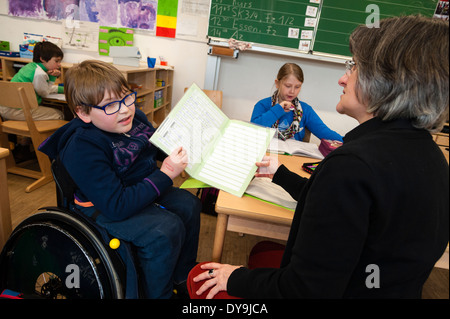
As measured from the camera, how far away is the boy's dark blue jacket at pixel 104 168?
87 cm

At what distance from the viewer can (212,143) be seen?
893 mm

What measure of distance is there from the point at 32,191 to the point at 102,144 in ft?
5.84

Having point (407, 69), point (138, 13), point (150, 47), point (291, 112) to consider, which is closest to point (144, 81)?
point (150, 47)

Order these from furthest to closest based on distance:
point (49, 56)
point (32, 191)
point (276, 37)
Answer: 1. point (276, 37)
2. point (49, 56)
3. point (32, 191)

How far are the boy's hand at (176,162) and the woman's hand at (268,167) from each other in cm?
25

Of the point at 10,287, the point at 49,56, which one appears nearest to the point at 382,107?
the point at 10,287

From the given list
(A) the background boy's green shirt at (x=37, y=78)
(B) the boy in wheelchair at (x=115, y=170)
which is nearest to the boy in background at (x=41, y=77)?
(A) the background boy's green shirt at (x=37, y=78)

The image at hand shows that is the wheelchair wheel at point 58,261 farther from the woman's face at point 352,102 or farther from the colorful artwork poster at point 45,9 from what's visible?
the colorful artwork poster at point 45,9

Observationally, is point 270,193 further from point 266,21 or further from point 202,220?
point 266,21

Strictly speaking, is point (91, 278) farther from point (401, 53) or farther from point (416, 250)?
point (401, 53)

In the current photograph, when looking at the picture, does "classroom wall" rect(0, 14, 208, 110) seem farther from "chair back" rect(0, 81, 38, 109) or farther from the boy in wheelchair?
the boy in wheelchair

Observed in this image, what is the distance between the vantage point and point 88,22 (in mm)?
3533

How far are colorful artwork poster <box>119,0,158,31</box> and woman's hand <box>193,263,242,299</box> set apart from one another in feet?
11.7

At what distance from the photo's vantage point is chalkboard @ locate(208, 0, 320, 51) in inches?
117
